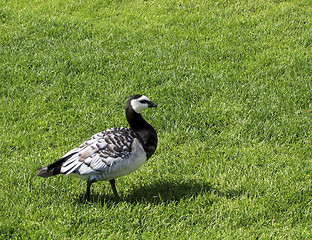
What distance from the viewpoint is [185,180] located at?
5344mm

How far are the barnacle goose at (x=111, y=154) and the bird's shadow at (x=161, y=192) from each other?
6.8 inches

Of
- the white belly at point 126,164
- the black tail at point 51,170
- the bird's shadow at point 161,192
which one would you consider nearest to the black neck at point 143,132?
the white belly at point 126,164

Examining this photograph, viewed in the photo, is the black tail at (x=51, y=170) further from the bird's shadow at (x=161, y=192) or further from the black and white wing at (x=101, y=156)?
the bird's shadow at (x=161, y=192)

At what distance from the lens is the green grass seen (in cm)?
474

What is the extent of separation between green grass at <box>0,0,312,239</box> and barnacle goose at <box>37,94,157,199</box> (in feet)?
1.26

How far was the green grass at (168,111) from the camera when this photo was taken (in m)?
4.74

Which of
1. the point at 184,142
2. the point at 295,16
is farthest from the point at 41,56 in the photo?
the point at 295,16

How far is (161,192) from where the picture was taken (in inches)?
203

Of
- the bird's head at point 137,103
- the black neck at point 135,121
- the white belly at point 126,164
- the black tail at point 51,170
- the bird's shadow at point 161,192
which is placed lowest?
the bird's shadow at point 161,192

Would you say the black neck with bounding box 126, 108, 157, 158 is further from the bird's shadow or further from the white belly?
the bird's shadow

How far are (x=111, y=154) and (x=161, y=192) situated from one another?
816 millimetres

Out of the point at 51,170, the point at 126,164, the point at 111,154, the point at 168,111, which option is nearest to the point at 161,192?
the point at 126,164

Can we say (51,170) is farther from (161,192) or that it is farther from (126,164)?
(161,192)

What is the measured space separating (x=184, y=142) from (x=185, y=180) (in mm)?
899
